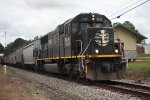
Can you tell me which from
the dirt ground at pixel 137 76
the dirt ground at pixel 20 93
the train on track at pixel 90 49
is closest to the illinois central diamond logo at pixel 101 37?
the train on track at pixel 90 49

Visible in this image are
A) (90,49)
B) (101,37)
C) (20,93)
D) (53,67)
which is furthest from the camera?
(53,67)

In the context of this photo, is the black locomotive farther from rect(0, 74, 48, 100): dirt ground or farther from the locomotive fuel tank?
rect(0, 74, 48, 100): dirt ground

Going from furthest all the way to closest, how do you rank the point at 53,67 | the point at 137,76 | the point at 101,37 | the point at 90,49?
the point at 53,67 → the point at 137,76 → the point at 101,37 → the point at 90,49

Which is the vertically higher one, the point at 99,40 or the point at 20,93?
the point at 99,40

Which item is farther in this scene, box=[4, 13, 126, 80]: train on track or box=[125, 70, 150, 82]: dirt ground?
box=[125, 70, 150, 82]: dirt ground

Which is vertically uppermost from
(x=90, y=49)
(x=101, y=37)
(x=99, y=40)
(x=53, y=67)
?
(x=101, y=37)

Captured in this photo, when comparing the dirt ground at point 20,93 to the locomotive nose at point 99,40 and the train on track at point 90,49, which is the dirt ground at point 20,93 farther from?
the locomotive nose at point 99,40

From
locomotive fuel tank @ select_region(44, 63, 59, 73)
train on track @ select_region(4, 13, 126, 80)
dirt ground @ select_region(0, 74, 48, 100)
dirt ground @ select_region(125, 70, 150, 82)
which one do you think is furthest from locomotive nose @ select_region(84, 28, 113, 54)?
locomotive fuel tank @ select_region(44, 63, 59, 73)

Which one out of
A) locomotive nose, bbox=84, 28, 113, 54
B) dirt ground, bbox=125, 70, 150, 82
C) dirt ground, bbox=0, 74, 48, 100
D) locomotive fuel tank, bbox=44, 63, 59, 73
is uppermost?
locomotive nose, bbox=84, 28, 113, 54

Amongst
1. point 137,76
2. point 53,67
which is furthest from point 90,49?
point 53,67

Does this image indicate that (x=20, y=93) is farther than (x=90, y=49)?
No

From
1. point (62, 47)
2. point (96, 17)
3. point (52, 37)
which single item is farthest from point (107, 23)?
point (52, 37)

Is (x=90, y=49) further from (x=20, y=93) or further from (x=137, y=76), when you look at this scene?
(x=137, y=76)

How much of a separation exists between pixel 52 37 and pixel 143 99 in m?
15.8
